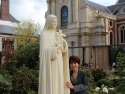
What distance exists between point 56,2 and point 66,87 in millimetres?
42442

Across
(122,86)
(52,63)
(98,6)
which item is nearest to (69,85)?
(52,63)

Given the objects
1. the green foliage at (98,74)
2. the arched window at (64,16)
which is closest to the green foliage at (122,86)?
the green foliage at (98,74)

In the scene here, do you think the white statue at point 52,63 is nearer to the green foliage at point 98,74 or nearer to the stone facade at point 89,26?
the green foliage at point 98,74

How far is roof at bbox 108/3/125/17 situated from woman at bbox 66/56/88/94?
129ft

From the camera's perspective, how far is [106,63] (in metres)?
18.3

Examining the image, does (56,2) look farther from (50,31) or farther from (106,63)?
(50,31)

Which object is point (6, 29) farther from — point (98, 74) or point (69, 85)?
point (69, 85)

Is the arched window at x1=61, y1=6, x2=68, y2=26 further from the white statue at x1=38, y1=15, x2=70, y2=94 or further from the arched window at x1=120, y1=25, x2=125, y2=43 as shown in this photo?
the white statue at x1=38, y1=15, x2=70, y2=94

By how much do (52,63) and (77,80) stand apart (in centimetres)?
47

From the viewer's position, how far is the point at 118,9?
1709 inches

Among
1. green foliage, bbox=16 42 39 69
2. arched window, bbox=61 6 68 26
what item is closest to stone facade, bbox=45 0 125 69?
arched window, bbox=61 6 68 26

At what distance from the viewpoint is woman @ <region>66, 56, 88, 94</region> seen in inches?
142

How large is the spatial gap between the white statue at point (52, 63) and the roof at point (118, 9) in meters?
39.2

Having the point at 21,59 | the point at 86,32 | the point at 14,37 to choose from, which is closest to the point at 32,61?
the point at 21,59
